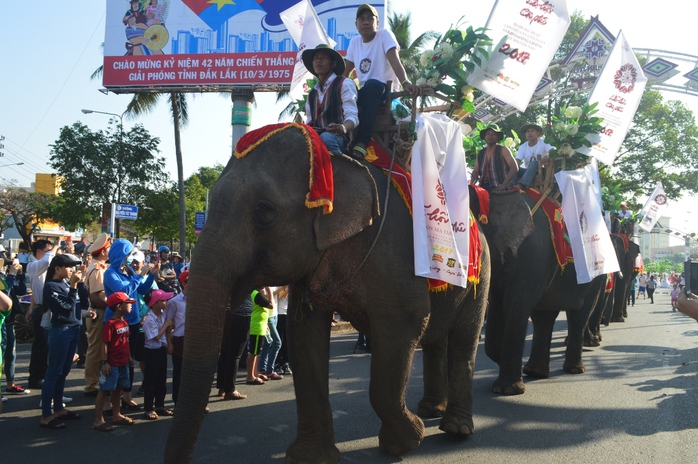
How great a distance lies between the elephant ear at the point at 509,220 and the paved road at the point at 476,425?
5.88 ft

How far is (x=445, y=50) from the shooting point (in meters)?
5.68

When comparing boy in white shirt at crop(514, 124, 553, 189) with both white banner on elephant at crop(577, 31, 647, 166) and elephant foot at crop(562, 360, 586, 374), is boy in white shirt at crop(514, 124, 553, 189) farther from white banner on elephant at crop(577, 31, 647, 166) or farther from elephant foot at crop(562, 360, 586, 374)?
elephant foot at crop(562, 360, 586, 374)

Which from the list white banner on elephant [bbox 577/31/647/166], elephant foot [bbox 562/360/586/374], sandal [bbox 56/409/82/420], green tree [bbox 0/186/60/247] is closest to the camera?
sandal [bbox 56/409/82/420]

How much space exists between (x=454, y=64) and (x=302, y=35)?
11.3 ft

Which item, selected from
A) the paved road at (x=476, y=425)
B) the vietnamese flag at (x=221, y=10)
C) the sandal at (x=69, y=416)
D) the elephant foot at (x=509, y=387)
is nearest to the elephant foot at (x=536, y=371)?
the paved road at (x=476, y=425)

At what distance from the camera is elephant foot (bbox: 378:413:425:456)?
468 cm

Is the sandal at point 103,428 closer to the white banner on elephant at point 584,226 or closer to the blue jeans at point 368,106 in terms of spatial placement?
the blue jeans at point 368,106

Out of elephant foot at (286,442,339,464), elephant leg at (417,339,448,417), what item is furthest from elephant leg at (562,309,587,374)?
elephant foot at (286,442,339,464)

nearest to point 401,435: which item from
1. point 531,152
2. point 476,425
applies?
point 476,425

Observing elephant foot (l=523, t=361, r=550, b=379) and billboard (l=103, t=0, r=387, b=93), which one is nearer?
elephant foot (l=523, t=361, r=550, b=379)

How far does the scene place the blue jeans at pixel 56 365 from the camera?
20.0ft

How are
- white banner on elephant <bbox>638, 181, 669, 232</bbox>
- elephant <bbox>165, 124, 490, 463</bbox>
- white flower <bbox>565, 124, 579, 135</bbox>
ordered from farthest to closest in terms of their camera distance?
white banner on elephant <bbox>638, 181, 669, 232</bbox> < white flower <bbox>565, 124, 579, 135</bbox> < elephant <bbox>165, 124, 490, 463</bbox>

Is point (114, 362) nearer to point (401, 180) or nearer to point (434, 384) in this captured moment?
point (434, 384)

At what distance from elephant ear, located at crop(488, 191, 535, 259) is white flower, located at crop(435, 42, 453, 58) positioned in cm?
230
